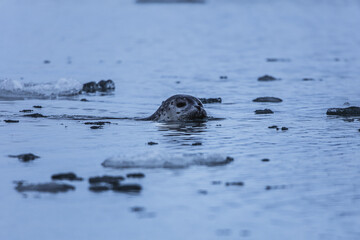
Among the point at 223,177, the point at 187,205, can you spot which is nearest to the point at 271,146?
the point at 223,177

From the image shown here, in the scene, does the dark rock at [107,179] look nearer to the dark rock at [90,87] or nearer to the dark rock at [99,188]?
the dark rock at [99,188]

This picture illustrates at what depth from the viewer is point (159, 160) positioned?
1344cm

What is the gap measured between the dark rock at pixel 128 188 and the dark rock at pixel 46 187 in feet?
1.95

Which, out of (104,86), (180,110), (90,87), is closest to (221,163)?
(180,110)

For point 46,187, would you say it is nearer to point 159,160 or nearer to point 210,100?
point 159,160

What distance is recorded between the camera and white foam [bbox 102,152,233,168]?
1340cm

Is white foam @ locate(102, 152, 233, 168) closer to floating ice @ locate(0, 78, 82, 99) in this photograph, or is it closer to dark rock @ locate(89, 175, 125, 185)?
dark rock @ locate(89, 175, 125, 185)

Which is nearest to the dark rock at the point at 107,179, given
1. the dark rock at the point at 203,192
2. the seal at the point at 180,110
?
the dark rock at the point at 203,192

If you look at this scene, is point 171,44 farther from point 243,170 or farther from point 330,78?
point 243,170

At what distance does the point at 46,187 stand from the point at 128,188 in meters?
1.07

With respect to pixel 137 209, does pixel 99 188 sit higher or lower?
higher

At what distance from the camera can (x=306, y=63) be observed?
40.3 metres

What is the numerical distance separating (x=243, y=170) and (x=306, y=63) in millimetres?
27500

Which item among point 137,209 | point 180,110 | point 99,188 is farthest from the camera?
point 180,110
